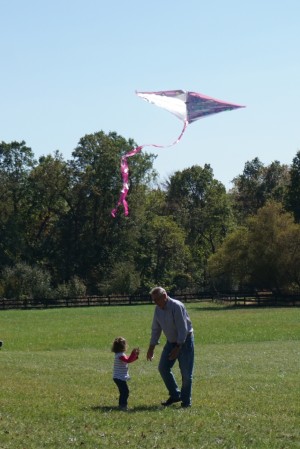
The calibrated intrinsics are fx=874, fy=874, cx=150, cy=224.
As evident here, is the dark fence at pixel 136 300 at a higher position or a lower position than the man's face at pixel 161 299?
lower

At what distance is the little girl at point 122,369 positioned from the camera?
13414mm

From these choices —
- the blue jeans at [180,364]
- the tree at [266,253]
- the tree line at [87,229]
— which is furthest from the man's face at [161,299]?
the tree line at [87,229]

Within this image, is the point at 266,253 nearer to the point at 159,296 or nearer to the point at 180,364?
the point at 180,364

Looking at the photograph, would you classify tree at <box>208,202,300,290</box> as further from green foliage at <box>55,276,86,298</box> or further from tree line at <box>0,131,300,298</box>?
green foliage at <box>55,276,86,298</box>

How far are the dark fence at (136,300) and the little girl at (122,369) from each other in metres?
60.6

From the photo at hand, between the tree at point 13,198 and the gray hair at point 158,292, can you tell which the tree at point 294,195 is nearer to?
the tree at point 13,198

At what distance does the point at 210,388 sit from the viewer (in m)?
16.1

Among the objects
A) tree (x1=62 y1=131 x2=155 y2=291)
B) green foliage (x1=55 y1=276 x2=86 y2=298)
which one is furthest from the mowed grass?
tree (x1=62 y1=131 x2=155 y2=291)

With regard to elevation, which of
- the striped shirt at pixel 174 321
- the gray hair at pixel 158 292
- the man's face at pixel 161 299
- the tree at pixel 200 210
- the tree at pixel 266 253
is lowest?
the striped shirt at pixel 174 321

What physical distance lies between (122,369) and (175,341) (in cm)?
94

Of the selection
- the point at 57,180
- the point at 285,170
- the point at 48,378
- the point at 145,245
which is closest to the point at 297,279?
the point at 145,245

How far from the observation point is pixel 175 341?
1354cm

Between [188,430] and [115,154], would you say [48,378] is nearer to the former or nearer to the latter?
[188,430]

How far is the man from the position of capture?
43.7ft
